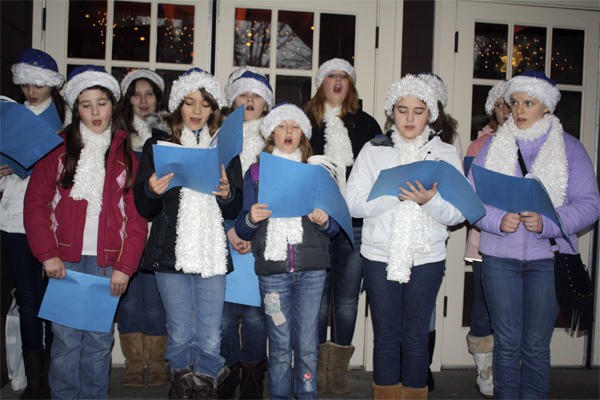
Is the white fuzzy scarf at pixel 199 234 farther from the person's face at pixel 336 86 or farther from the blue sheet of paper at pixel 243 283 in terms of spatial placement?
the person's face at pixel 336 86

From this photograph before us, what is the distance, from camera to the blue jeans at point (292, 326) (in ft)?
10.4

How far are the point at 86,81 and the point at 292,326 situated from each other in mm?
1664

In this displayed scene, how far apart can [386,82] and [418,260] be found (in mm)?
1759

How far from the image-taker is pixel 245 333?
362 cm

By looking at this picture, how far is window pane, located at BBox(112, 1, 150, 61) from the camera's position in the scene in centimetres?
432

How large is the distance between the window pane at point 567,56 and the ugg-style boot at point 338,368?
267 centimetres

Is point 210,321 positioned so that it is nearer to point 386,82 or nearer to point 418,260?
point 418,260

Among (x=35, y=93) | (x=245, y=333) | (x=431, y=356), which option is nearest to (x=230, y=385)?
(x=245, y=333)

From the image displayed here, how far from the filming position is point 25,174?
3.53 meters

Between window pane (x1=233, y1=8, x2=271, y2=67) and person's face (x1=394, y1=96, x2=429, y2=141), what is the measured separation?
1458mm

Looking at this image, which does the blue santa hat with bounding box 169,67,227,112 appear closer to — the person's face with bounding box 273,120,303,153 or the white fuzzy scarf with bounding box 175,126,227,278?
the white fuzzy scarf with bounding box 175,126,227,278

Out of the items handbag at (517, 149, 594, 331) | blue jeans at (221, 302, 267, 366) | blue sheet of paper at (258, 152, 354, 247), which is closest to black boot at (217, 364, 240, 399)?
blue jeans at (221, 302, 267, 366)

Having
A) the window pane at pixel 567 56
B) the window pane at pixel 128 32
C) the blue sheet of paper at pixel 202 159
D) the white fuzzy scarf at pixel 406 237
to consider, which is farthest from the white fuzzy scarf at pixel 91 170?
the window pane at pixel 567 56

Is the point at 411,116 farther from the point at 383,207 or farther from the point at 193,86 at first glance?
the point at 193,86
